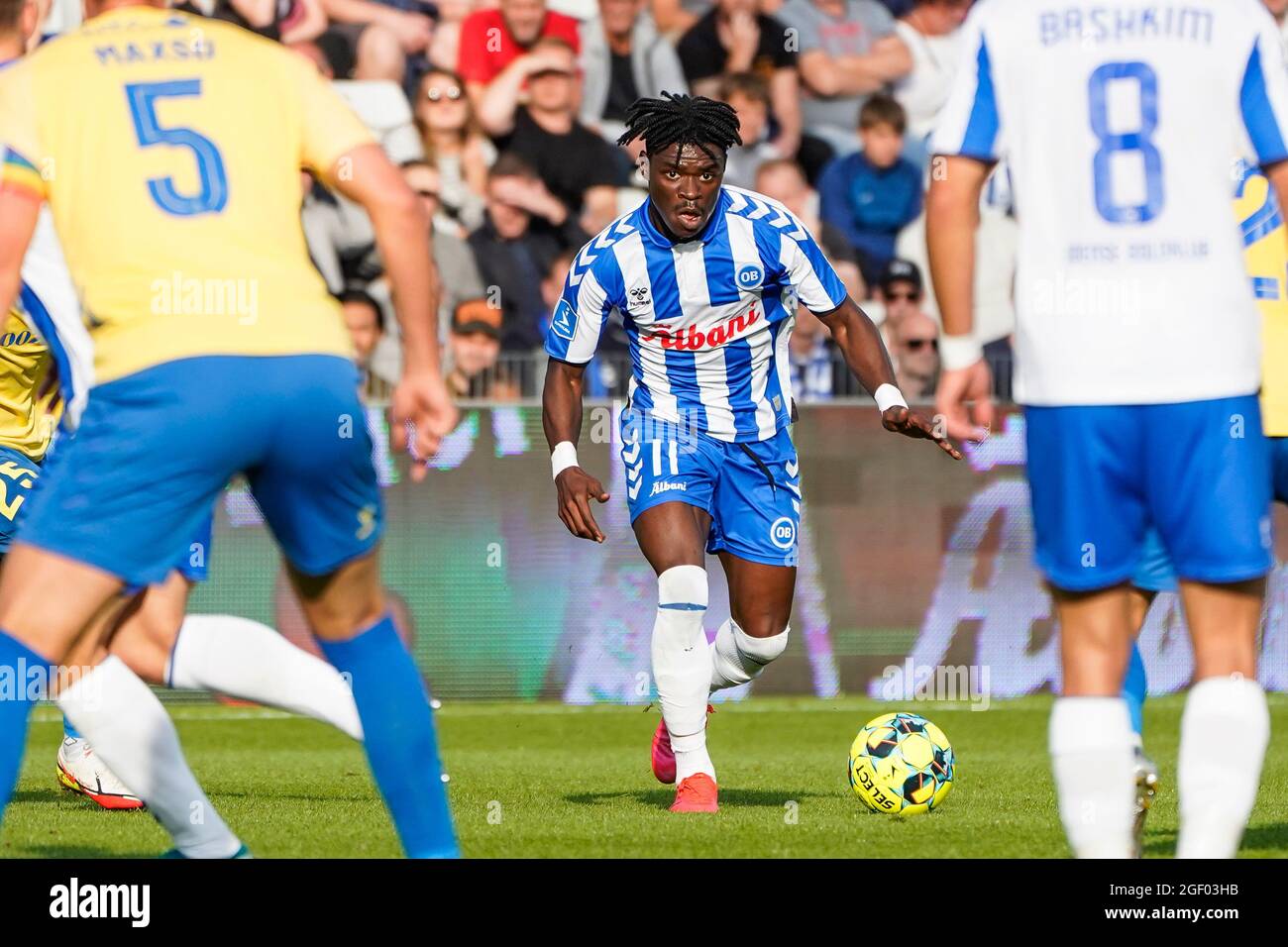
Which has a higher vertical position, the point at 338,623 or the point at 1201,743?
the point at 338,623

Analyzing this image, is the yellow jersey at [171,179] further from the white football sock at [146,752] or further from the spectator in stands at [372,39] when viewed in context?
the spectator in stands at [372,39]

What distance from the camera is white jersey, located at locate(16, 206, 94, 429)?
6.06 m

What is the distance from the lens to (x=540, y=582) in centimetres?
1291

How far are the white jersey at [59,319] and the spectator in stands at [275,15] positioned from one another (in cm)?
859

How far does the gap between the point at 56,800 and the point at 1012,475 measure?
6.78 m

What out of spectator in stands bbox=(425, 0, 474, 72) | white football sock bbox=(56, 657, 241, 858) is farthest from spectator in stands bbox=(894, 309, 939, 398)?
white football sock bbox=(56, 657, 241, 858)

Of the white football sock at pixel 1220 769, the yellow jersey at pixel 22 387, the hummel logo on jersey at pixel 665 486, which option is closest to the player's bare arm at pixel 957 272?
the white football sock at pixel 1220 769

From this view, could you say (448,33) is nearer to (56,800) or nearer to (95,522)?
(56,800)

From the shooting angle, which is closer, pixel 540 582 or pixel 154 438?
pixel 154 438

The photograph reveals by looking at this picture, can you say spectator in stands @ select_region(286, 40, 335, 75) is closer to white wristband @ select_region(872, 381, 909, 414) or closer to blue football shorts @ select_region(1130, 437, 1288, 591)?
white wristband @ select_region(872, 381, 909, 414)

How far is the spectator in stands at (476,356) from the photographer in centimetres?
1310

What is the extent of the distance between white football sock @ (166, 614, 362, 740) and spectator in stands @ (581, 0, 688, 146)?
350 inches
